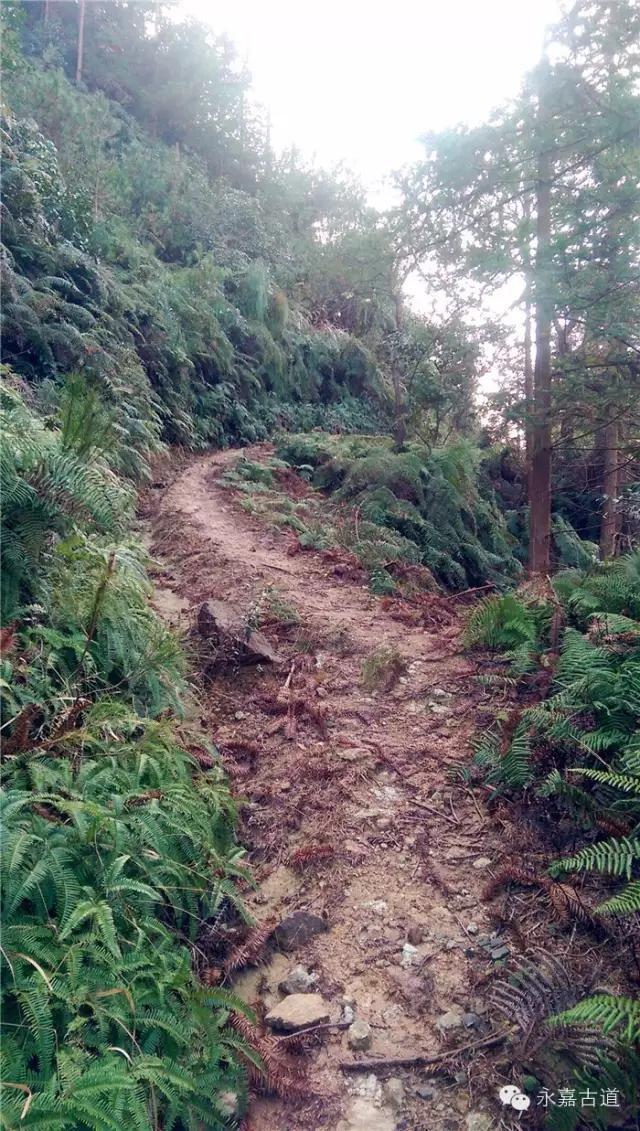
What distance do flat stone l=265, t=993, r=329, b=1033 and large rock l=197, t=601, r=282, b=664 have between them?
2.69m

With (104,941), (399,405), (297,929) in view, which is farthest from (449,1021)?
(399,405)

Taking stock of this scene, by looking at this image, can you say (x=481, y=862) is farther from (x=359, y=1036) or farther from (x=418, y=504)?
(x=418, y=504)

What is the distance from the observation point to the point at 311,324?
1922cm

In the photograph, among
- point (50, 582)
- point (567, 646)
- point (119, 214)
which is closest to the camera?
point (50, 582)

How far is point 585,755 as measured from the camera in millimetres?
3328

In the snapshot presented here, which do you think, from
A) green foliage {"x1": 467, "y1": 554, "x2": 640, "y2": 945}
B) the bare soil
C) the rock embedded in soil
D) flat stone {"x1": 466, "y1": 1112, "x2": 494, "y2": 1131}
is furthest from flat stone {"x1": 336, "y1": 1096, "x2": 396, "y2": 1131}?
the rock embedded in soil

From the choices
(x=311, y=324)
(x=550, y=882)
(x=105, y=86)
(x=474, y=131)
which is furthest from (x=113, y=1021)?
(x=105, y=86)

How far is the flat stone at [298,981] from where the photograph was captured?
2.71 meters

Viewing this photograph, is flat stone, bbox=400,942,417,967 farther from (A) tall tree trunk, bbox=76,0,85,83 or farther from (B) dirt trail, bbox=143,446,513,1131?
(A) tall tree trunk, bbox=76,0,85,83

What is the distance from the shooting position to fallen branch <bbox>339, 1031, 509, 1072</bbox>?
2.36 metres

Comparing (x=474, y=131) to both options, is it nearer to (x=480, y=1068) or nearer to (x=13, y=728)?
(x=13, y=728)

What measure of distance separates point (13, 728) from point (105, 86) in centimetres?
2708

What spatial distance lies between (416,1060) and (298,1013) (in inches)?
18.5

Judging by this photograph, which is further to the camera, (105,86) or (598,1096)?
(105,86)
